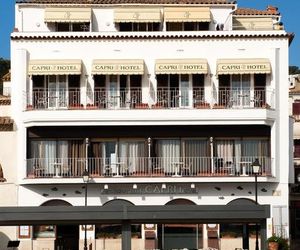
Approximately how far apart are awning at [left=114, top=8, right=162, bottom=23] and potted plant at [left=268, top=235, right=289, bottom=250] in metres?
13.8

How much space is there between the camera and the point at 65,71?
4547 cm

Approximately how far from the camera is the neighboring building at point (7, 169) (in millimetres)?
45500

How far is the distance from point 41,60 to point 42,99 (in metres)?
2.15

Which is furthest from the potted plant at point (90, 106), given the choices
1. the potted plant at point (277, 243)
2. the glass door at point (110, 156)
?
the potted plant at point (277, 243)

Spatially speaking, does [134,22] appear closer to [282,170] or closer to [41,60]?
[41,60]

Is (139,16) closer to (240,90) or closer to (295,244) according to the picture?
(240,90)

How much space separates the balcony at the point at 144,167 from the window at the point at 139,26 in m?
7.53

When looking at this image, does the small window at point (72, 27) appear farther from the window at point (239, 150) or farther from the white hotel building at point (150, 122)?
the window at point (239, 150)

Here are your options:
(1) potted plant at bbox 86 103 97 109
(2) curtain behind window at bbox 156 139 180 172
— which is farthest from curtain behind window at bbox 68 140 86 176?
(2) curtain behind window at bbox 156 139 180 172

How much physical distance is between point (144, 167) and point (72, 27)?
9.06 m

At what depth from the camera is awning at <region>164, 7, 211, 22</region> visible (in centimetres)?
4694

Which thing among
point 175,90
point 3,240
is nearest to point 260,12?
point 175,90

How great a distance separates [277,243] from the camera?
4184 cm

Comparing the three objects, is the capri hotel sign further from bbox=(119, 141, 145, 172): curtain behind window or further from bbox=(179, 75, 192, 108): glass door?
bbox=(119, 141, 145, 172): curtain behind window
